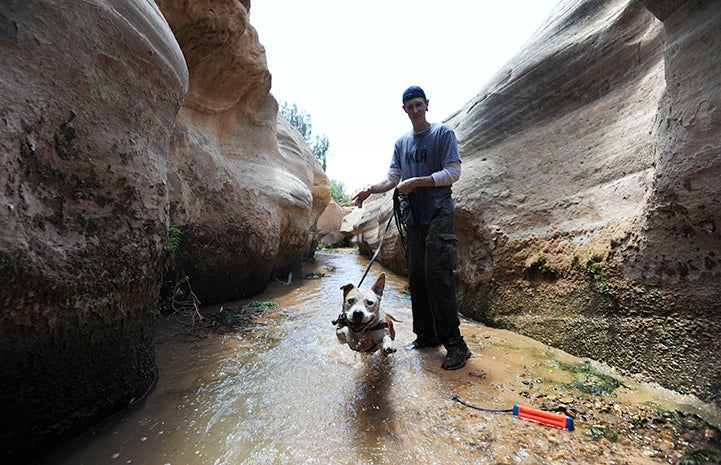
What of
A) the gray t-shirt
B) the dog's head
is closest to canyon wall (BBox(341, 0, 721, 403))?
the gray t-shirt

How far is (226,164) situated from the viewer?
5.50 metres

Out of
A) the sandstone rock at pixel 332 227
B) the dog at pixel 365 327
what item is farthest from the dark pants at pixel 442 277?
the sandstone rock at pixel 332 227

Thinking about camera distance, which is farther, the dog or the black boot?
the black boot

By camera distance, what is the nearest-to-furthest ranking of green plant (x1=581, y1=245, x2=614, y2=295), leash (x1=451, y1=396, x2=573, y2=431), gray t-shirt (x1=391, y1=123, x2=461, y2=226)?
leash (x1=451, y1=396, x2=573, y2=431) < green plant (x1=581, y1=245, x2=614, y2=295) < gray t-shirt (x1=391, y1=123, x2=461, y2=226)

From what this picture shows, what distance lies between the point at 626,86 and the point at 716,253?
2.48m

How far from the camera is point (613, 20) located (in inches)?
157

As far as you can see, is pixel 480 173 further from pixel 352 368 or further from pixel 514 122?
pixel 352 368

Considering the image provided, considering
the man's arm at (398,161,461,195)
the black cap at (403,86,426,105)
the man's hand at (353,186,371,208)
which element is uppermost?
the black cap at (403,86,426,105)

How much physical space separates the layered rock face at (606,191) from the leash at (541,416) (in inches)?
38.9

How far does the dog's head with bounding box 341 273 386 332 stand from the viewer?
7.92 ft

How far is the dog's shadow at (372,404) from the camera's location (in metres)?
2.02

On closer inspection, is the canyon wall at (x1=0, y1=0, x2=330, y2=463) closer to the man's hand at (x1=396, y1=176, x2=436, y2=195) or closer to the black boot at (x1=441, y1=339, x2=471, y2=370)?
the man's hand at (x1=396, y1=176, x2=436, y2=195)

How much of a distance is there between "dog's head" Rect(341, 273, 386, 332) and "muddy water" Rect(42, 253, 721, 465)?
0.57 meters

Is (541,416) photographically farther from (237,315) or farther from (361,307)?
(237,315)
